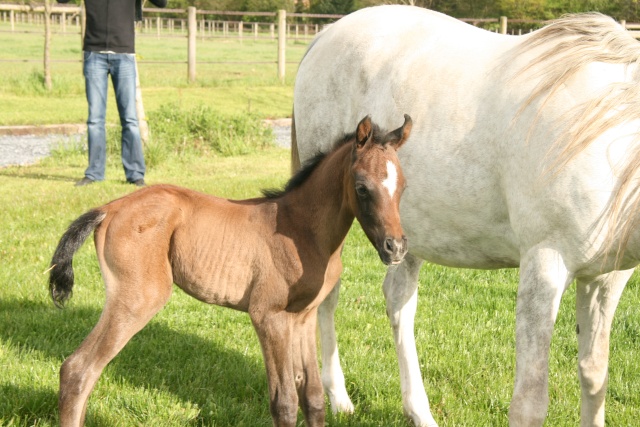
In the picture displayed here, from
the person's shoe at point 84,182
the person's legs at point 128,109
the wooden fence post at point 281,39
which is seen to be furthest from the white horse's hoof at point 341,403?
the wooden fence post at point 281,39

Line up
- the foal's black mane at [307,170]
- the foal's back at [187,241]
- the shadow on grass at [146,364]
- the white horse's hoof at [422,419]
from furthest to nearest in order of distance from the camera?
the white horse's hoof at [422,419] < the shadow on grass at [146,364] < the foal's black mane at [307,170] < the foal's back at [187,241]

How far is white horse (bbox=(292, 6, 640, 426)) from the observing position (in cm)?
318

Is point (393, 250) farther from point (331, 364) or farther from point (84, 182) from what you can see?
point (84, 182)

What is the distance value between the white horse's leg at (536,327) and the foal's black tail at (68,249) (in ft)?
5.98

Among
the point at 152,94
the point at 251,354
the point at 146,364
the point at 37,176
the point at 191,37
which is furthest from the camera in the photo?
the point at 191,37

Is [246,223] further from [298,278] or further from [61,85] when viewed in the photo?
[61,85]

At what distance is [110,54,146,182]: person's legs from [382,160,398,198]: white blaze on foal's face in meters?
6.37

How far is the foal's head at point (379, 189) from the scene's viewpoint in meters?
2.98

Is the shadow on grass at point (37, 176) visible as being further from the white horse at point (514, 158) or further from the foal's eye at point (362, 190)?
the foal's eye at point (362, 190)

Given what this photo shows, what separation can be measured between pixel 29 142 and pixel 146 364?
9.51 m

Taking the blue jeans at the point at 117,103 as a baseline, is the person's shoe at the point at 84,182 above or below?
below

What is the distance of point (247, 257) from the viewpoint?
3.46m

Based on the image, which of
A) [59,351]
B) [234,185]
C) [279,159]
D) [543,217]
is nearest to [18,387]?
[59,351]

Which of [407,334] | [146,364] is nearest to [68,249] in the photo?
[146,364]
